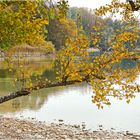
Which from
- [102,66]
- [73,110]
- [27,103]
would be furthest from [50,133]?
[27,103]

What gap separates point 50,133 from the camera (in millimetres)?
16719

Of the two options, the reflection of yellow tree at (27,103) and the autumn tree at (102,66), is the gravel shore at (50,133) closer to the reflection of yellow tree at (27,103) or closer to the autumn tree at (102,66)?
the autumn tree at (102,66)

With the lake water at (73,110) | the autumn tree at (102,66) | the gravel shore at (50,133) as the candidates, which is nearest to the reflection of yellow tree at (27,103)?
the lake water at (73,110)

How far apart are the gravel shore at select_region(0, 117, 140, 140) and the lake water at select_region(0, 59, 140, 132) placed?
180cm

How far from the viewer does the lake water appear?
2162cm

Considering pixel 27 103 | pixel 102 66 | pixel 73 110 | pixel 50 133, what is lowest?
pixel 73 110

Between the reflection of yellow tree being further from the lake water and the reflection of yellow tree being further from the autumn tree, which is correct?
the autumn tree

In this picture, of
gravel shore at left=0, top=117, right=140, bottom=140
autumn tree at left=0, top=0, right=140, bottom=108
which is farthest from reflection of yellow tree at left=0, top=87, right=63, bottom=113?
autumn tree at left=0, top=0, right=140, bottom=108

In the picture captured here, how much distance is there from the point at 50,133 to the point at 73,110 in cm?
869

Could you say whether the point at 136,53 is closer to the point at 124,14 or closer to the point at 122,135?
the point at 124,14

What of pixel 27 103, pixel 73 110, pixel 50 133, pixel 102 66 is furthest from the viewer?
pixel 27 103

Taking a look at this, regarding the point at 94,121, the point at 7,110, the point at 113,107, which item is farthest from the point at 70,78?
the point at 113,107

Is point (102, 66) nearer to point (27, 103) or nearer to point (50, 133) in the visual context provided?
point (50, 133)

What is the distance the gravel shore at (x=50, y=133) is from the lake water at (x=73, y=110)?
180 centimetres
